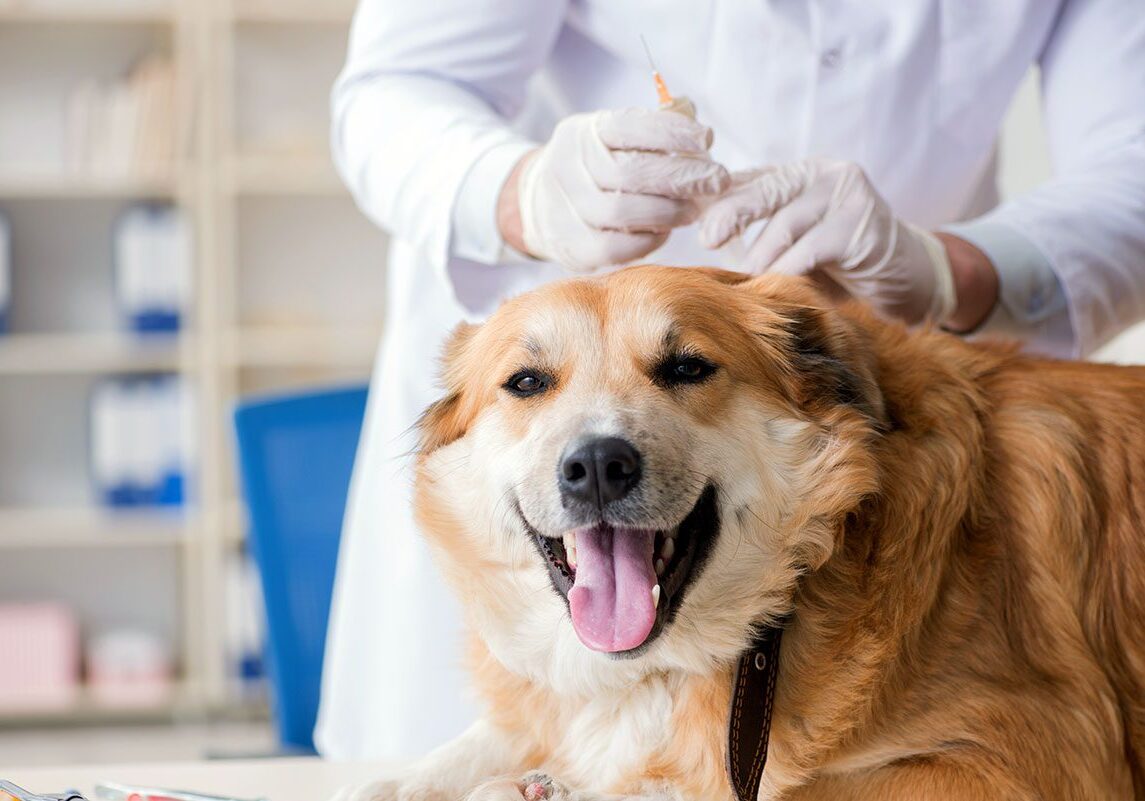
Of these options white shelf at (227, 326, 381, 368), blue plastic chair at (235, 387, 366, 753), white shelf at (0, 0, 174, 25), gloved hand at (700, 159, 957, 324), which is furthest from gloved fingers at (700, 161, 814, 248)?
white shelf at (0, 0, 174, 25)

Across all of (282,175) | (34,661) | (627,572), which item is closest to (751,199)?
(627,572)

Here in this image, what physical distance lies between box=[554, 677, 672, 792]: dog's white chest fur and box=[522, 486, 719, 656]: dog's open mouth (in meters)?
0.09

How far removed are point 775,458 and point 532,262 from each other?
23.4 inches

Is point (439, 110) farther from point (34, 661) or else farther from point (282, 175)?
point (34, 661)

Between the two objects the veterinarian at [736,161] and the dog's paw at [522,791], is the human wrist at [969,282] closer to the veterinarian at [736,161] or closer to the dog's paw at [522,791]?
the veterinarian at [736,161]

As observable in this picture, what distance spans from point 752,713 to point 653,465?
0.69ft

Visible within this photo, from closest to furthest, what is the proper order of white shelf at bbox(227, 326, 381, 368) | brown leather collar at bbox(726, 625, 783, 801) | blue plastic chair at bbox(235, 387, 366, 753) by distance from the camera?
brown leather collar at bbox(726, 625, 783, 801) → blue plastic chair at bbox(235, 387, 366, 753) → white shelf at bbox(227, 326, 381, 368)

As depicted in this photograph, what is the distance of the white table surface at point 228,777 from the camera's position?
1.15 m

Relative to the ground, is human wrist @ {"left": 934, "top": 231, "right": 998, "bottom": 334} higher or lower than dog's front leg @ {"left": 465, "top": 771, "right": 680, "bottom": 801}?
higher

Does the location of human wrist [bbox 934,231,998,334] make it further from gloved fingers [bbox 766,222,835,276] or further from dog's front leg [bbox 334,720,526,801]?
dog's front leg [bbox 334,720,526,801]

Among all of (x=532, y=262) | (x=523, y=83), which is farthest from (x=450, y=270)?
(x=523, y=83)

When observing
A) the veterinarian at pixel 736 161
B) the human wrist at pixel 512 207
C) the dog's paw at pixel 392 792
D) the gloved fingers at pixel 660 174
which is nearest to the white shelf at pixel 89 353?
the veterinarian at pixel 736 161

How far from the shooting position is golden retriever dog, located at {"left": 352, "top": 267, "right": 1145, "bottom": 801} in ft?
3.34

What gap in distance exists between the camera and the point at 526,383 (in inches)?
46.3
